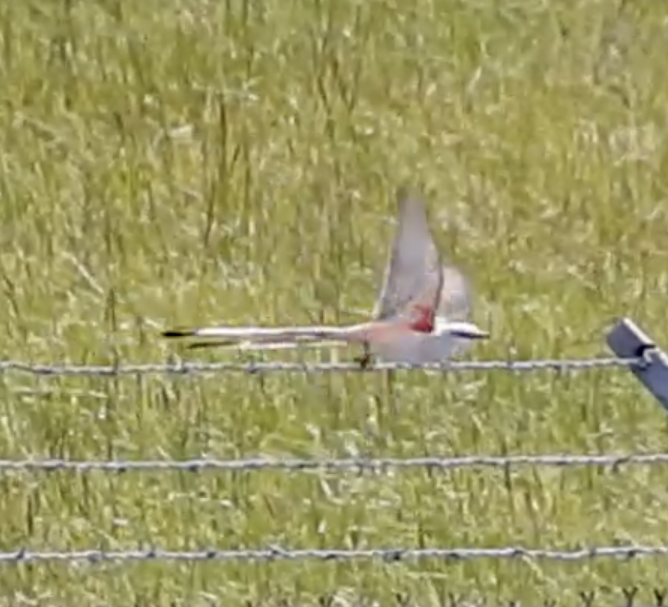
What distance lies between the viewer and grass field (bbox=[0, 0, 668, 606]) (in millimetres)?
3410

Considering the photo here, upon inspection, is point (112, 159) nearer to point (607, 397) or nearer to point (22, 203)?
point (22, 203)

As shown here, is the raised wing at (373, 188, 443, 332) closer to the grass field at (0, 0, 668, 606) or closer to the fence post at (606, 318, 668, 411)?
the fence post at (606, 318, 668, 411)

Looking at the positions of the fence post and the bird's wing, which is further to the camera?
the bird's wing

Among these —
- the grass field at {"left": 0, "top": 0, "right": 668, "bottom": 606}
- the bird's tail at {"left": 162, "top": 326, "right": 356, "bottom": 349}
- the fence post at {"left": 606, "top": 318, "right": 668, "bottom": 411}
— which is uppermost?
the fence post at {"left": 606, "top": 318, "right": 668, "bottom": 411}

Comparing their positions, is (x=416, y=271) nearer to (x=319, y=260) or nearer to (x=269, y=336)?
(x=269, y=336)

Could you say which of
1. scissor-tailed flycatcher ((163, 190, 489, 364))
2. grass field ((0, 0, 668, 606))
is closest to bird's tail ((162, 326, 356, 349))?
scissor-tailed flycatcher ((163, 190, 489, 364))

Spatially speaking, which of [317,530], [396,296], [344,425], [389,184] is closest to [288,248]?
[389,184]

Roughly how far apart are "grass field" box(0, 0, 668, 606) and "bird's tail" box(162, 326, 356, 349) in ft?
0.92

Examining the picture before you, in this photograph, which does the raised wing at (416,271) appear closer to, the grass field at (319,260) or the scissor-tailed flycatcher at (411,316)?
the scissor-tailed flycatcher at (411,316)

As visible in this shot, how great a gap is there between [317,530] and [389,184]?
1.28m

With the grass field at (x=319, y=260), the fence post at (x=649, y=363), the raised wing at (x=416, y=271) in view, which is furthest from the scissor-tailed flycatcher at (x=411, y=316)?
the grass field at (x=319, y=260)

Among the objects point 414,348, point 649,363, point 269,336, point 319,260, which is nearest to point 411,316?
point 414,348

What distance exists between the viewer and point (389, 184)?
454 centimetres

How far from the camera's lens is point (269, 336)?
2592 mm
